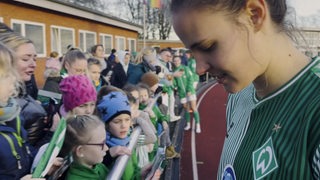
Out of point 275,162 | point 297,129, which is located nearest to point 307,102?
point 297,129

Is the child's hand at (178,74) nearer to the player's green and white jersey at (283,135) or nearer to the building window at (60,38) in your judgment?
the building window at (60,38)

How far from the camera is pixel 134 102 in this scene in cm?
386

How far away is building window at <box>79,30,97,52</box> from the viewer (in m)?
16.5

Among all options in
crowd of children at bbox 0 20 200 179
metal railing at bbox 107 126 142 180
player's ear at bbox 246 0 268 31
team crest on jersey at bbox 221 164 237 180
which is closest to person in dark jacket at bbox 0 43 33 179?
crowd of children at bbox 0 20 200 179

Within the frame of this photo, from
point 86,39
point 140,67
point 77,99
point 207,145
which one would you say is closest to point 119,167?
point 77,99

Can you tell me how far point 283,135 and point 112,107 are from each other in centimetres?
216

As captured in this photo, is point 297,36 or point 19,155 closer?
point 297,36

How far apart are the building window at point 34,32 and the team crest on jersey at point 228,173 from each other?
10.9 meters

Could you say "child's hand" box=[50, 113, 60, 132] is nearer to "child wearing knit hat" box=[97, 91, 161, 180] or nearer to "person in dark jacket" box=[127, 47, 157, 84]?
"child wearing knit hat" box=[97, 91, 161, 180]

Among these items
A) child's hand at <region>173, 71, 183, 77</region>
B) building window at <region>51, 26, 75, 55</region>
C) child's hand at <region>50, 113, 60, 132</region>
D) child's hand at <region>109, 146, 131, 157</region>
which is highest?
building window at <region>51, 26, 75, 55</region>

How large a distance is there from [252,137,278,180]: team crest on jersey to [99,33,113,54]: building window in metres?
18.4

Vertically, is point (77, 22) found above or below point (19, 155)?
above

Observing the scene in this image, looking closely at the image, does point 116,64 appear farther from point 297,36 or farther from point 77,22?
point 77,22

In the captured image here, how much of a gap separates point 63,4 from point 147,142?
11486 mm
